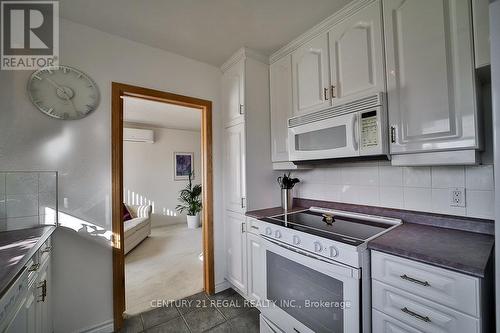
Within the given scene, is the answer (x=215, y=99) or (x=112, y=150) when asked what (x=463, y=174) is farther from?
(x=112, y=150)

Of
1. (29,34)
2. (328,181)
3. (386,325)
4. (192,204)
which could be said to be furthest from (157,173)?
(386,325)

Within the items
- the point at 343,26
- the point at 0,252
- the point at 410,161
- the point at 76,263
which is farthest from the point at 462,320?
the point at 76,263

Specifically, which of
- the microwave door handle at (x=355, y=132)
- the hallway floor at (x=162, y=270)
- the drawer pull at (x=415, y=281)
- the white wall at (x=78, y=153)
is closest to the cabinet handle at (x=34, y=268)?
the white wall at (x=78, y=153)

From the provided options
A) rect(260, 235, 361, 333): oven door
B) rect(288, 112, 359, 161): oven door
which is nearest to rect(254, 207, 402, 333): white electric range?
rect(260, 235, 361, 333): oven door

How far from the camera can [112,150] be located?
69.5 inches

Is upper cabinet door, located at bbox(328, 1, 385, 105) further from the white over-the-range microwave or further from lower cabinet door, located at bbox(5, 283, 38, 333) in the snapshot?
lower cabinet door, located at bbox(5, 283, 38, 333)

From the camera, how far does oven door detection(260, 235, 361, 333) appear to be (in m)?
1.14

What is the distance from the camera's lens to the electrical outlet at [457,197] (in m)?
1.29

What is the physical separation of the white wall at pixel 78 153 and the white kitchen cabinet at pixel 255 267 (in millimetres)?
1159

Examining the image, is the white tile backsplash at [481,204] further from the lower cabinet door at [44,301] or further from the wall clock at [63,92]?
the wall clock at [63,92]

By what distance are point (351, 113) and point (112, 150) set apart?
1.87 metres

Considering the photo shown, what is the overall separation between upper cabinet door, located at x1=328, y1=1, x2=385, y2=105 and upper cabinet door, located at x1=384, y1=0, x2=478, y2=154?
0.19ft

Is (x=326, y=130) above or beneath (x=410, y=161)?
above

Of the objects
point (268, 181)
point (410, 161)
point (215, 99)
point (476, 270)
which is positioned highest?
point (215, 99)
